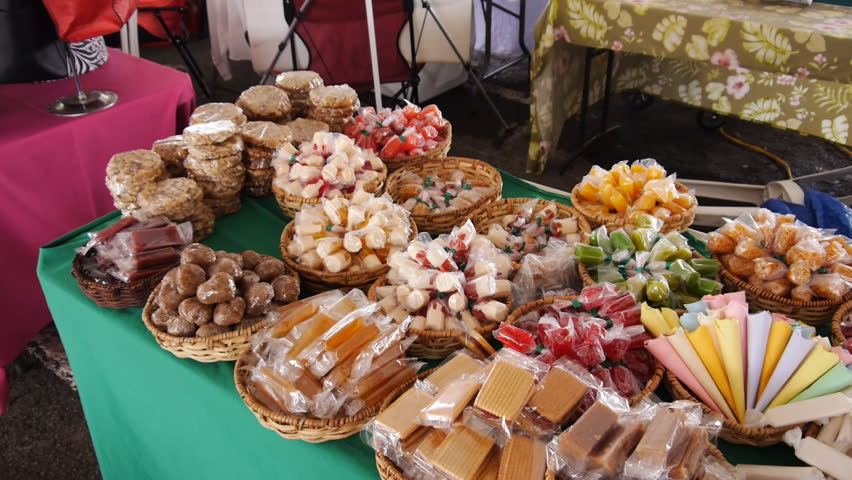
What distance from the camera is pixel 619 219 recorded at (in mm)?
1511

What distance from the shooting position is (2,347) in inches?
83.9

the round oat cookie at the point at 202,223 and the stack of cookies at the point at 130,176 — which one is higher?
the stack of cookies at the point at 130,176

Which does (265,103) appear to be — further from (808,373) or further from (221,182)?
(808,373)

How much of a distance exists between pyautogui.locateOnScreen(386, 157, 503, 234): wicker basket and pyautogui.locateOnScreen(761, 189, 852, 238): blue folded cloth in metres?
0.95

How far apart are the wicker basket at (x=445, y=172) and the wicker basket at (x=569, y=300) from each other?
1.48 feet

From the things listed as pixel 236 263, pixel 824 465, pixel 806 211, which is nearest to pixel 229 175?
pixel 236 263

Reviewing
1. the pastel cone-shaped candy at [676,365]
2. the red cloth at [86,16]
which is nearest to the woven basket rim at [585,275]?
the pastel cone-shaped candy at [676,365]

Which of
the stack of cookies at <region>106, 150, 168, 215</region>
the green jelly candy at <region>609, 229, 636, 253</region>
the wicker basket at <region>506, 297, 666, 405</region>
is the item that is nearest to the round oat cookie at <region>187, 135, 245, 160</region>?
the stack of cookies at <region>106, 150, 168, 215</region>

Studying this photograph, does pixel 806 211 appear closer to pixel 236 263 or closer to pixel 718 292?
pixel 718 292

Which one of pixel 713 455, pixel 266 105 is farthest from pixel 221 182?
pixel 713 455

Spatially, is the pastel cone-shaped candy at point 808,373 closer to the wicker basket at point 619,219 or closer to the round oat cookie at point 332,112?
the wicker basket at point 619,219

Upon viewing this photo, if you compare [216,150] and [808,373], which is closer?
[808,373]

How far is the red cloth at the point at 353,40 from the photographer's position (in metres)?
3.60

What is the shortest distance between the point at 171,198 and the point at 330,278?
0.52 metres
